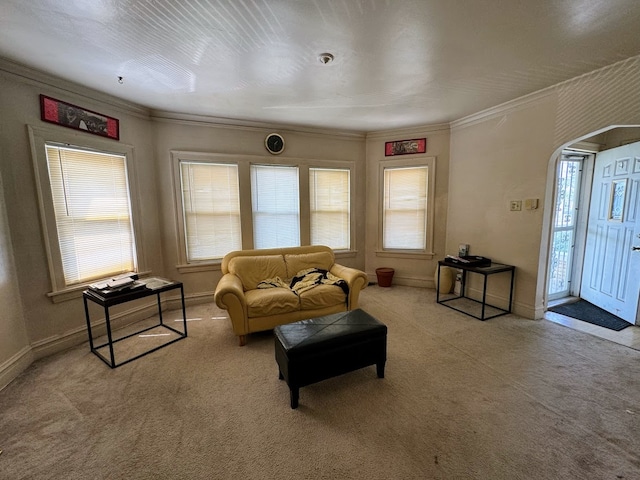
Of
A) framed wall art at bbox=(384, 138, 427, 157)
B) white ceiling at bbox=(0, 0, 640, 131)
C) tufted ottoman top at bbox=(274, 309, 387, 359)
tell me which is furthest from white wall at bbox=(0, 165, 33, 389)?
framed wall art at bbox=(384, 138, 427, 157)

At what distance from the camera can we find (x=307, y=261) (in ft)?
11.9

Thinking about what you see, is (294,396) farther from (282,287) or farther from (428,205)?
(428,205)

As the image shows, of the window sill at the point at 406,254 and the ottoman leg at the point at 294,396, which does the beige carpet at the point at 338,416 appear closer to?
the ottoman leg at the point at 294,396

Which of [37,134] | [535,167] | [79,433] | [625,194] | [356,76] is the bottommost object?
[79,433]

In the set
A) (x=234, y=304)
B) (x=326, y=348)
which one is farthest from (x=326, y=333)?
(x=234, y=304)

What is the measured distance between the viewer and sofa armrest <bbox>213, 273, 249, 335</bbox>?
2.61m

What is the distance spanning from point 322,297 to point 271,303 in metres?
0.57

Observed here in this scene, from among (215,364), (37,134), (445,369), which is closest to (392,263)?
(445,369)

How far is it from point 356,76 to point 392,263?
302 centimetres

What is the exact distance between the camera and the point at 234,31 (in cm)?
183

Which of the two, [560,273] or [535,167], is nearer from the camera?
[535,167]

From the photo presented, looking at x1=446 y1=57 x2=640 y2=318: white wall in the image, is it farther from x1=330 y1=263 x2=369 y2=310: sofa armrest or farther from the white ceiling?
x1=330 y1=263 x2=369 y2=310: sofa armrest

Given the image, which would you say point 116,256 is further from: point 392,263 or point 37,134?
point 392,263

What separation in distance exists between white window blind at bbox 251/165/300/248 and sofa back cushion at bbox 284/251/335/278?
0.63m
